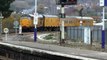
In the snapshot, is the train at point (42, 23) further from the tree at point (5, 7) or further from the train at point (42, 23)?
the tree at point (5, 7)

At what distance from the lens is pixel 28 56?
68.2 ft

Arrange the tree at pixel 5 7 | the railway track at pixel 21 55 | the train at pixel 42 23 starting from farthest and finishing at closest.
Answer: the train at pixel 42 23
the tree at pixel 5 7
the railway track at pixel 21 55

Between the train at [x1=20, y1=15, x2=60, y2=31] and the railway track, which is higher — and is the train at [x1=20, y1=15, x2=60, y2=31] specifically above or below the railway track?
below

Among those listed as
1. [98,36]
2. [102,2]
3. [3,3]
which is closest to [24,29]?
[3,3]

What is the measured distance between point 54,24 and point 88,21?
Answer: 30.9 feet

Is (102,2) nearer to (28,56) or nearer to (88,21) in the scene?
(28,56)

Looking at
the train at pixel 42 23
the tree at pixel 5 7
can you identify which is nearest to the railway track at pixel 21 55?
the tree at pixel 5 7

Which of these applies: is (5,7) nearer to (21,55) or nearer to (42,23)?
(42,23)

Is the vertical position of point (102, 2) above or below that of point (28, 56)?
above

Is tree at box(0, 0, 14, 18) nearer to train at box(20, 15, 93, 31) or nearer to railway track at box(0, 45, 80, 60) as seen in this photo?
train at box(20, 15, 93, 31)

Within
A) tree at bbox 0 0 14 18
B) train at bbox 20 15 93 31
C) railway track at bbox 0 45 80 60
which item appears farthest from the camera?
train at bbox 20 15 93 31

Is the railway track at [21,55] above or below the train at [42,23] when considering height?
above

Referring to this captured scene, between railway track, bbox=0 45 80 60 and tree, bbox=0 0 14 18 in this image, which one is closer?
railway track, bbox=0 45 80 60

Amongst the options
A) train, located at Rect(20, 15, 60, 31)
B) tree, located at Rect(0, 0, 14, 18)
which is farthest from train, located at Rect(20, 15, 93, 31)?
tree, located at Rect(0, 0, 14, 18)
